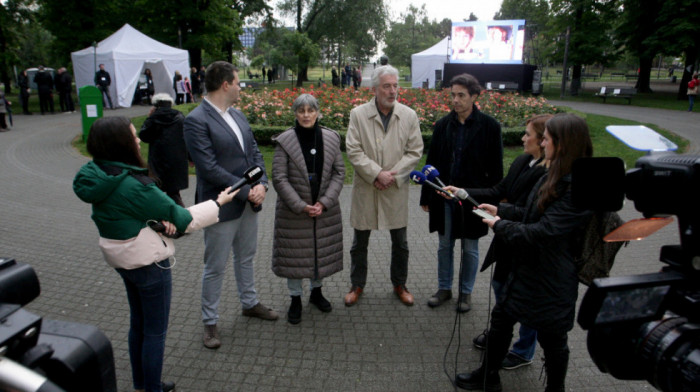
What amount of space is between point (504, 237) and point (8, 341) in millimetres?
2343

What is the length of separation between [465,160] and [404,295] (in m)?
1.43

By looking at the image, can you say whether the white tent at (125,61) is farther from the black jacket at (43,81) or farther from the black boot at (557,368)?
the black boot at (557,368)

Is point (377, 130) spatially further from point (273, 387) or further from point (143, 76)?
point (143, 76)

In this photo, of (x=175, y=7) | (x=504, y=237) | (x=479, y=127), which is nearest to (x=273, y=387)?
(x=504, y=237)

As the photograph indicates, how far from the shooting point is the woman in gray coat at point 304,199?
400cm

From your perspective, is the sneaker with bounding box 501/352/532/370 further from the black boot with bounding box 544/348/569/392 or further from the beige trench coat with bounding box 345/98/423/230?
the beige trench coat with bounding box 345/98/423/230

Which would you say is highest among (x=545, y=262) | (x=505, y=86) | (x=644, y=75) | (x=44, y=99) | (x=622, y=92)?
(x=644, y=75)

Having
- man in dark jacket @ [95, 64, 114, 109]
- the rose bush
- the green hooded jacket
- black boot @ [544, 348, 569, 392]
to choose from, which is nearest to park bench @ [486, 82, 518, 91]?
the rose bush

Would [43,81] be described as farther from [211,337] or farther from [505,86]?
[505,86]

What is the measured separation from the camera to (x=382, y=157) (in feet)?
14.2

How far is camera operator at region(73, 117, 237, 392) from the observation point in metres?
2.58

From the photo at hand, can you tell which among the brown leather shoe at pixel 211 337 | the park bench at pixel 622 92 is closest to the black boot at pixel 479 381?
the brown leather shoe at pixel 211 337

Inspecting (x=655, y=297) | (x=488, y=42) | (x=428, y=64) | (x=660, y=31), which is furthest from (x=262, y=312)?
(x=428, y=64)

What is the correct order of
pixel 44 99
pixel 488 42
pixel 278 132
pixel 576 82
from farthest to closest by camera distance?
pixel 576 82 < pixel 488 42 < pixel 44 99 < pixel 278 132
